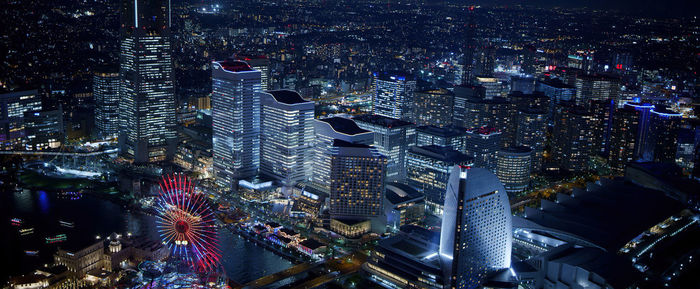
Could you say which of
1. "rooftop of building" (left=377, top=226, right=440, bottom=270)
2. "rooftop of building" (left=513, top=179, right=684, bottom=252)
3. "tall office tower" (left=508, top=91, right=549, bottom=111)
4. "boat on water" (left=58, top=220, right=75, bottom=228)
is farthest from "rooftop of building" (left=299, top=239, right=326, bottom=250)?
"tall office tower" (left=508, top=91, right=549, bottom=111)

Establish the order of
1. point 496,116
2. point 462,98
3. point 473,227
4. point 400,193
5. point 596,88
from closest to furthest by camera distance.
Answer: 1. point 473,227
2. point 400,193
3. point 496,116
4. point 462,98
5. point 596,88

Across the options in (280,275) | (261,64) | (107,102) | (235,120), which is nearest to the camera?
→ (280,275)

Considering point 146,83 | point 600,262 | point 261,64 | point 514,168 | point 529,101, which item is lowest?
→ point 600,262

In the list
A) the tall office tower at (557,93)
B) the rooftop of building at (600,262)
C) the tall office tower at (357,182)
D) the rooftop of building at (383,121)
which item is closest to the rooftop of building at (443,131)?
the rooftop of building at (383,121)

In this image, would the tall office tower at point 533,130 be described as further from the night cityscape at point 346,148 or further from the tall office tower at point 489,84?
the tall office tower at point 489,84

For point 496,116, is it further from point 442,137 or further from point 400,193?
point 400,193

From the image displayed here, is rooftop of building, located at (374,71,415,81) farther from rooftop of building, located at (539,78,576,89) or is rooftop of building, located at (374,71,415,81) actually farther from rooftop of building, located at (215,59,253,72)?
rooftop of building, located at (215,59,253,72)

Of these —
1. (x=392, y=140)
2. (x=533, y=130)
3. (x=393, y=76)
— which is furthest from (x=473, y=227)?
(x=393, y=76)

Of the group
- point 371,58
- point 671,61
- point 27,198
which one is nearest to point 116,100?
point 27,198
